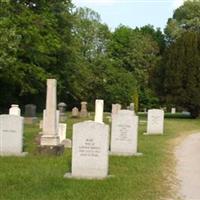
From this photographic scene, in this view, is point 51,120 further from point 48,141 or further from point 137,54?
point 137,54

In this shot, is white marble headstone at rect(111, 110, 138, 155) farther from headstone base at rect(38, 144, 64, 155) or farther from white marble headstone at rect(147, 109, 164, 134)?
white marble headstone at rect(147, 109, 164, 134)

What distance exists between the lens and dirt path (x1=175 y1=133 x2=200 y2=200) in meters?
11.1

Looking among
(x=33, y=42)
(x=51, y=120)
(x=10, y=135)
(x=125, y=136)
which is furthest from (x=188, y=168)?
(x=33, y=42)

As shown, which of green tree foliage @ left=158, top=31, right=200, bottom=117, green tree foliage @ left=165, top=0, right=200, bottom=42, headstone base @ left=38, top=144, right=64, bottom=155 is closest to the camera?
headstone base @ left=38, top=144, right=64, bottom=155

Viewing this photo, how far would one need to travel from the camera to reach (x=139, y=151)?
18.0 m

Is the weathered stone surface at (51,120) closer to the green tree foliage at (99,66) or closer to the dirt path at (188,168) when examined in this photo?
the dirt path at (188,168)

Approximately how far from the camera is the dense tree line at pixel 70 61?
38938 millimetres

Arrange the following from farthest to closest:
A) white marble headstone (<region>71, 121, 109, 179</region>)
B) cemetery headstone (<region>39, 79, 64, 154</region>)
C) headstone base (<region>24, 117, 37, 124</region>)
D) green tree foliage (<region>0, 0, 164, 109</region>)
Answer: green tree foliage (<region>0, 0, 164, 109</region>)
headstone base (<region>24, 117, 37, 124</region>)
cemetery headstone (<region>39, 79, 64, 154</region>)
white marble headstone (<region>71, 121, 109, 179</region>)

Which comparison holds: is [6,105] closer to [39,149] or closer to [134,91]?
[134,91]

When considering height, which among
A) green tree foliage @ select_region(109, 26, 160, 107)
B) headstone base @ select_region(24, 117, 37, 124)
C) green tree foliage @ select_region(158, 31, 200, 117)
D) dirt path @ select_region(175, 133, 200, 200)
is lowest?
dirt path @ select_region(175, 133, 200, 200)

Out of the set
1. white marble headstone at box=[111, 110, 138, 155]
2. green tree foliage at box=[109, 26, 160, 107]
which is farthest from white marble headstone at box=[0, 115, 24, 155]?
green tree foliage at box=[109, 26, 160, 107]

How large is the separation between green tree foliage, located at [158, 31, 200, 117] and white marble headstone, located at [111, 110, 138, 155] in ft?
88.3

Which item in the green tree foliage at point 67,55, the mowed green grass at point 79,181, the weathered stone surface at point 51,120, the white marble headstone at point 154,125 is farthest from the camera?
the green tree foliage at point 67,55

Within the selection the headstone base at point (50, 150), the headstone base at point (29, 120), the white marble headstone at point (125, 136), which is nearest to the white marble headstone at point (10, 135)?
the headstone base at point (50, 150)
